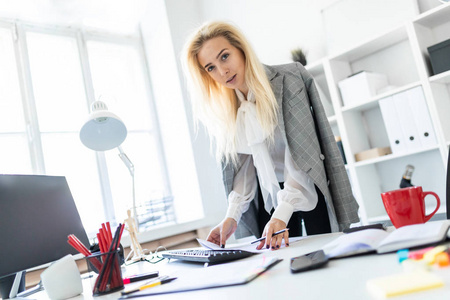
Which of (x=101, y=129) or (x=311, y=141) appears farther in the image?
(x=101, y=129)

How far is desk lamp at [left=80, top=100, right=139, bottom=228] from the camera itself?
1611 millimetres

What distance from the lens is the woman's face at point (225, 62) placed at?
5.36 ft

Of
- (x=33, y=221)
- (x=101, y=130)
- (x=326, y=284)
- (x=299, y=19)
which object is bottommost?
(x=326, y=284)

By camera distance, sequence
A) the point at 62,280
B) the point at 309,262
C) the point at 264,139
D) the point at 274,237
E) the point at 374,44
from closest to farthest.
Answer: the point at 309,262
the point at 62,280
the point at 274,237
the point at 264,139
the point at 374,44

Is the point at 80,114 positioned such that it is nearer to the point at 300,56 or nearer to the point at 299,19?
the point at 300,56

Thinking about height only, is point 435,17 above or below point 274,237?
above

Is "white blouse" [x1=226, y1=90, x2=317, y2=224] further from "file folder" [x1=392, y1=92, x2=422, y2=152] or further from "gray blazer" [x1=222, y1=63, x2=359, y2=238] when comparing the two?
"file folder" [x1=392, y1=92, x2=422, y2=152]

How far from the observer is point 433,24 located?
2387mm

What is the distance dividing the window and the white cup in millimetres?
1698

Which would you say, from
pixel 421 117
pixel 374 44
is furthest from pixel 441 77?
pixel 374 44

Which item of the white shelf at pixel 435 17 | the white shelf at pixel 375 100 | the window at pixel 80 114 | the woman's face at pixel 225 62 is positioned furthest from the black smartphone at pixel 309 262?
the window at pixel 80 114

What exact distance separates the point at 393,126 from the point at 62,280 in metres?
2.00

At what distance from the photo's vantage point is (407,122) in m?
2.29

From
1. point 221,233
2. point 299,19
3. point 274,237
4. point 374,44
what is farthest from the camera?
point 299,19
